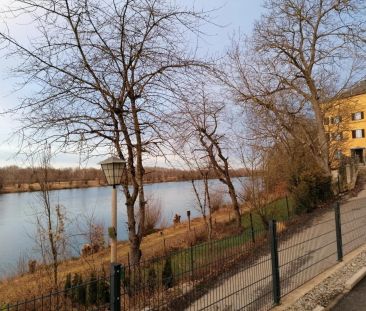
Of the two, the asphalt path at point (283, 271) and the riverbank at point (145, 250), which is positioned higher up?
the asphalt path at point (283, 271)

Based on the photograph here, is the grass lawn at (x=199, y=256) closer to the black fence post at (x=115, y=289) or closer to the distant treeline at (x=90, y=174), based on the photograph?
the black fence post at (x=115, y=289)

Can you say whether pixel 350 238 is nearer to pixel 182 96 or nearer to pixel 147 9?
pixel 182 96

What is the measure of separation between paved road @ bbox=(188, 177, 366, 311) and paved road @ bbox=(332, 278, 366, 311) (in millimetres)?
841

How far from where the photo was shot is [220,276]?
5.64 m

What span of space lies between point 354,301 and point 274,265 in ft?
5.18

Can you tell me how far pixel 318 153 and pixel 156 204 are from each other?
11.0 m

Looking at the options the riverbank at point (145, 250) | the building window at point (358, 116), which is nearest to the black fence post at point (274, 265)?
the riverbank at point (145, 250)

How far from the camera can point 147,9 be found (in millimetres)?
8430

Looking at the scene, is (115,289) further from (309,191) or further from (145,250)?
(309,191)

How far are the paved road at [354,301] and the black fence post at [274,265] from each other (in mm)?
879

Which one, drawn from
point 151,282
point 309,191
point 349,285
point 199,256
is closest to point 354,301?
point 349,285

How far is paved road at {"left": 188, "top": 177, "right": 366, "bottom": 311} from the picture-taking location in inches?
216

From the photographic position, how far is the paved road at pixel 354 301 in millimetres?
6336

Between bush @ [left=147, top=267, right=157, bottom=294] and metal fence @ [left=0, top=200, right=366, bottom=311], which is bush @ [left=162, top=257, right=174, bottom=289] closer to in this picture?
metal fence @ [left=0, top=200, right=366, bottom=311]
